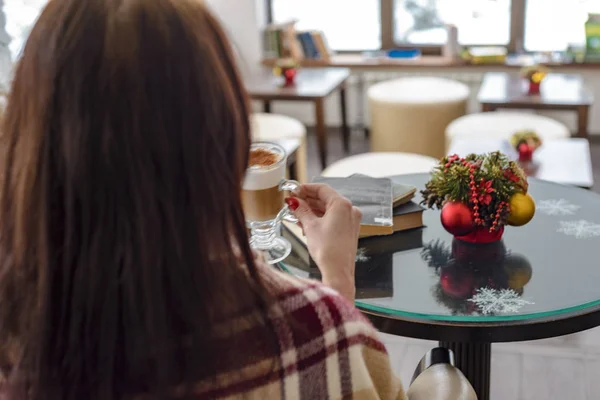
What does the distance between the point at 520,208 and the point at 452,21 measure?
11.7 ft

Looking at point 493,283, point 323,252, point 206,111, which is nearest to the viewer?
point 206,111

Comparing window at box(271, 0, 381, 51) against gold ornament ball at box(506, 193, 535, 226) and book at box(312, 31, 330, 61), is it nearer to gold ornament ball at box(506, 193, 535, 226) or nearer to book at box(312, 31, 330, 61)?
book at box(312, 31, 330, 61)

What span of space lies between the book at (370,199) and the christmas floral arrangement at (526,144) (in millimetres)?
1293

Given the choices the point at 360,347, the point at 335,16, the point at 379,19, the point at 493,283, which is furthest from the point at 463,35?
the point at 360,347

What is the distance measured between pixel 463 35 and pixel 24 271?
446 centimetres

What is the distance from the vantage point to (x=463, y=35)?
4781 mm

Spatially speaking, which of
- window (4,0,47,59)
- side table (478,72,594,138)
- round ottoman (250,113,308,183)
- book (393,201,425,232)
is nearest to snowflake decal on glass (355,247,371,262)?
book (393,201,425,232)

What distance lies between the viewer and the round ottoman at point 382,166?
2.92 m

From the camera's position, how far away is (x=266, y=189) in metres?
1.40

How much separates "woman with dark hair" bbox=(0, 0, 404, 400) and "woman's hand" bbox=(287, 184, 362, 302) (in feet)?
0.97

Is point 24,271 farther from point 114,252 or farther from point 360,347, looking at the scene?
point 360,347

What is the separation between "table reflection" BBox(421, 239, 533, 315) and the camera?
129cm

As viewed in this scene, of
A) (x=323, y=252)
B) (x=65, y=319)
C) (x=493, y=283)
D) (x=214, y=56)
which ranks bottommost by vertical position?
(x=493, y=283)

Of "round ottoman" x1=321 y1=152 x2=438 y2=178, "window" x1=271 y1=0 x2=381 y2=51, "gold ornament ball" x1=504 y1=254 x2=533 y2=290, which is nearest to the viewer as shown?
"gold ornament ball" x1=504 y1=254 x2=533 y2=290
